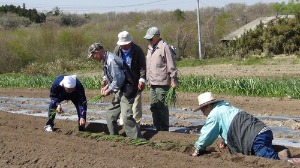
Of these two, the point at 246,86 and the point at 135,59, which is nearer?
the point at 135,59

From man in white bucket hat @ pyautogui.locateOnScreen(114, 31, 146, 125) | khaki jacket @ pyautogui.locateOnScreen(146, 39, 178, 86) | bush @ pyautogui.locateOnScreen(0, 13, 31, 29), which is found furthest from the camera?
bush @ pyautogui.locateOnScreen(0, 13, 31, 29)

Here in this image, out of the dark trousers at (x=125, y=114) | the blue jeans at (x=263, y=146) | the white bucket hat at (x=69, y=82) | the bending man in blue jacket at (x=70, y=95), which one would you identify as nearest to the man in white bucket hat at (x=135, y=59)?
the dark trousers at (x=125, y=114)

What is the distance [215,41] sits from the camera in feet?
127

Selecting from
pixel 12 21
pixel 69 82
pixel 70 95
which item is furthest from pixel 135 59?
pixel 12 21

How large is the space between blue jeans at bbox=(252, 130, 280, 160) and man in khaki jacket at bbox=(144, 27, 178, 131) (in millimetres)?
2328

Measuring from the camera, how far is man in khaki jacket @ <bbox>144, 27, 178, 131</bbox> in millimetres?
8258

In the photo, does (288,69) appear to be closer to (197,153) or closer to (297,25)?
(297,25)

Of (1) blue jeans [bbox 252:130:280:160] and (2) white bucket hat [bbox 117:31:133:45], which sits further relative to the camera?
(2) white bucket hat [bbox 117:31:133:45]

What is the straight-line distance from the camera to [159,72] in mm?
8383

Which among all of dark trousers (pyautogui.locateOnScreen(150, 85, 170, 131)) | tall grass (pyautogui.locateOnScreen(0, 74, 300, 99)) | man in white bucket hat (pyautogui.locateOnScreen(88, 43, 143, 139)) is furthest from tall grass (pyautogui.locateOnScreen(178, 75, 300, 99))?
man in white bucket hat (pyautogui.locateOnScreen(88, 43, 143, 139))

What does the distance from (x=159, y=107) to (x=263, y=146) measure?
263 centimetres

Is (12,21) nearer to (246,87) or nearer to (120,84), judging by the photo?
(246,87)

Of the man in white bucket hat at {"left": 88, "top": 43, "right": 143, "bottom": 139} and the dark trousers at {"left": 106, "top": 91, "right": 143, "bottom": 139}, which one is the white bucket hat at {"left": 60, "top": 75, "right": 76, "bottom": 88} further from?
the dark trousers at {"left": 106, "top": 91, "right": 143, "bottom": 139}

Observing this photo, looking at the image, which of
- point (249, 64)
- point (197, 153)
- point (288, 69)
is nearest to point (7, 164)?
point (197, 153)
